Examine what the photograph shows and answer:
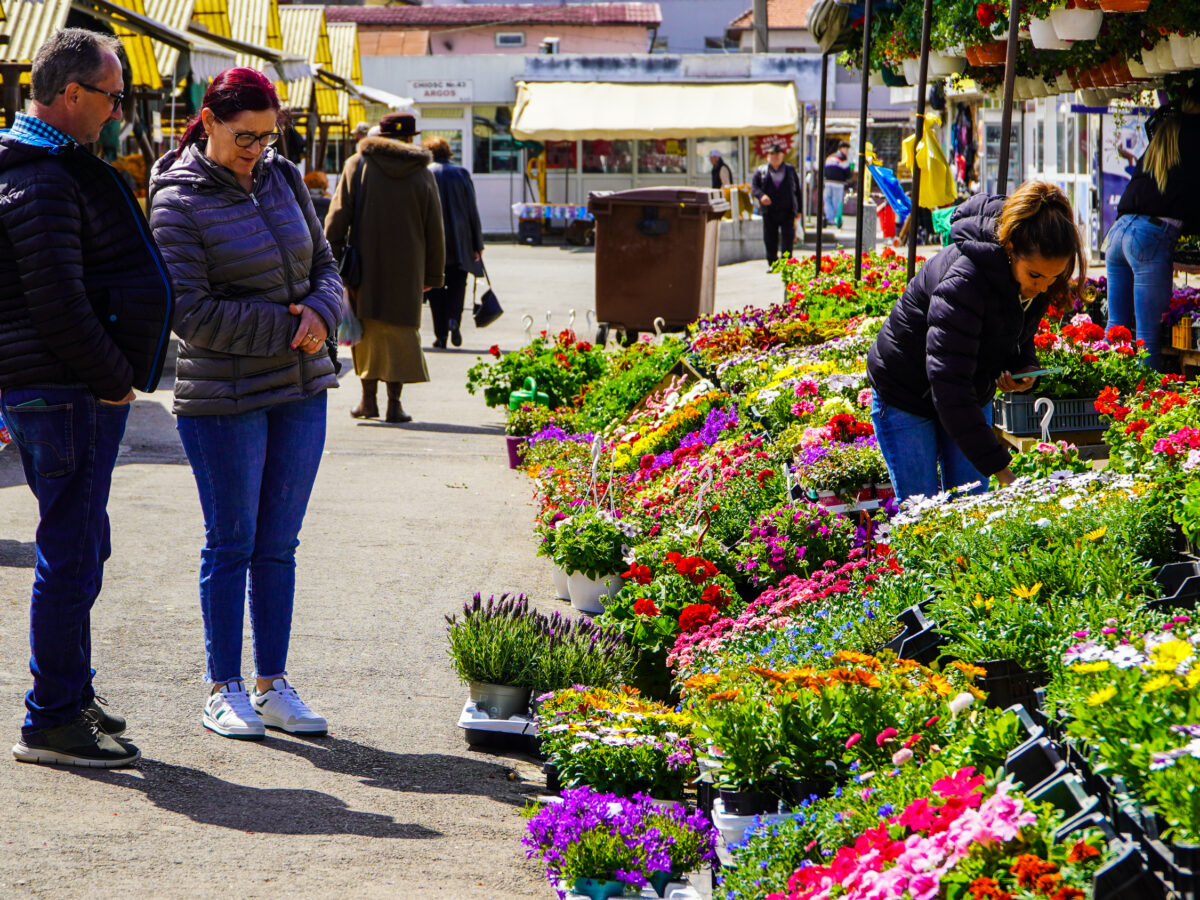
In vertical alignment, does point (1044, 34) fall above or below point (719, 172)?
below

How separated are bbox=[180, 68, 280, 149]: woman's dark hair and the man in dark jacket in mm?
266

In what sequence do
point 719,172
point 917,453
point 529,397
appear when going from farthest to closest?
point 719,172
point 529,397
point 917,453

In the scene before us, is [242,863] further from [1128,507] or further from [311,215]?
[1128,507]

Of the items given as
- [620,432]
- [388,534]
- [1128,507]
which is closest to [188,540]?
[388,534]

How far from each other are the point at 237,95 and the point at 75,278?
714mm

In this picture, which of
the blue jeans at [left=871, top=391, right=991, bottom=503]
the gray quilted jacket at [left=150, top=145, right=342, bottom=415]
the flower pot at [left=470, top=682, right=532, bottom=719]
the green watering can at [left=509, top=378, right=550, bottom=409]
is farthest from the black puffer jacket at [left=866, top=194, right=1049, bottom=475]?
the green watering can at [left=509, top=378, right=550, bottom=409]

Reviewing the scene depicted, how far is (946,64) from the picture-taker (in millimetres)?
9516

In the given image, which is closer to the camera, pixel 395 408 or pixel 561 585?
pixel 561 585

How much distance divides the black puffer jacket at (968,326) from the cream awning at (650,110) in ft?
91.6

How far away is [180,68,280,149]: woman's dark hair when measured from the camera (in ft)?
12.7

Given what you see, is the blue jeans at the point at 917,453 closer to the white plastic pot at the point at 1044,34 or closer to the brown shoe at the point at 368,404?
the white plastic pot at the point at 1044,34

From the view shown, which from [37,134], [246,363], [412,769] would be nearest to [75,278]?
[37,134]

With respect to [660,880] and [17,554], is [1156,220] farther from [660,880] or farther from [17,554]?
[17,554]

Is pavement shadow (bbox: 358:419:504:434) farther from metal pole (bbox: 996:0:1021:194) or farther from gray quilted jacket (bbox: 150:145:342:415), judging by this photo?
gray quilted jacket (bbox: 150:145:342:415)
